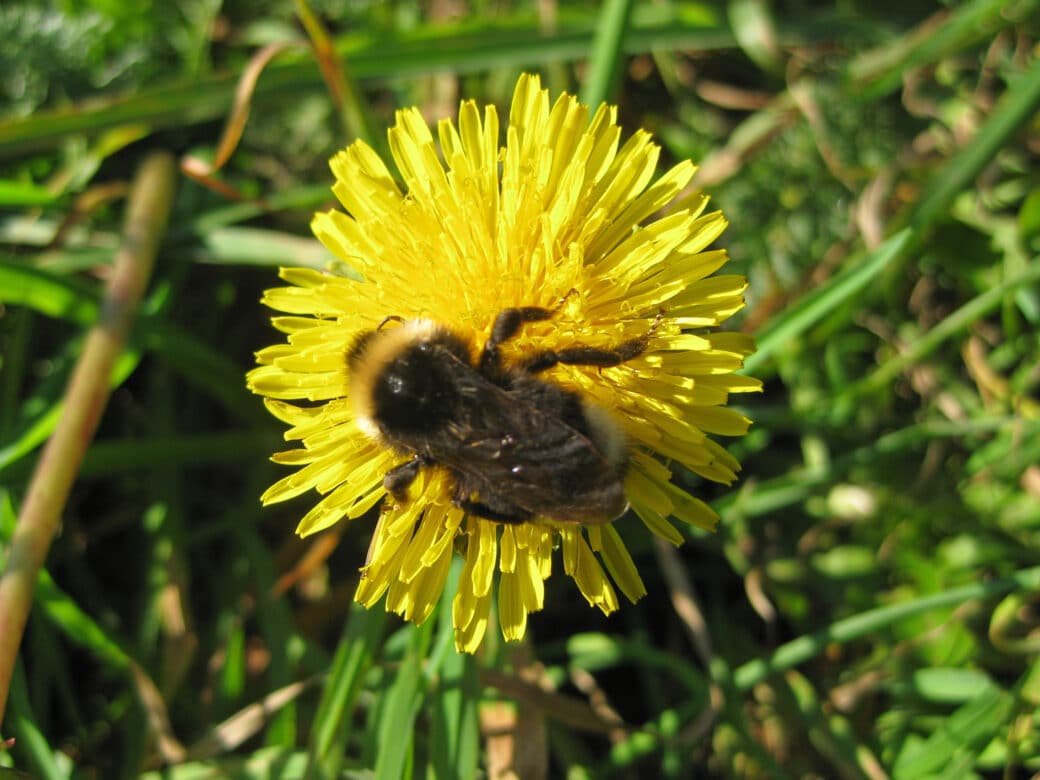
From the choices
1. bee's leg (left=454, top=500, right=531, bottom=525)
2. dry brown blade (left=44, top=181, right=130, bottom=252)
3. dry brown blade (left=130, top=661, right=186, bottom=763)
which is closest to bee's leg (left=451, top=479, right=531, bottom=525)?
bee's leg (left=454, top=500, right=531, bottom=525)

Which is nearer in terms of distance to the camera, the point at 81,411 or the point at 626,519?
the point at 81,411

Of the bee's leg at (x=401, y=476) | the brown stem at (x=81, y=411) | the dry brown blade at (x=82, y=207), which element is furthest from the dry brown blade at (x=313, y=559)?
the dry brown blade at (x=82, y=207)

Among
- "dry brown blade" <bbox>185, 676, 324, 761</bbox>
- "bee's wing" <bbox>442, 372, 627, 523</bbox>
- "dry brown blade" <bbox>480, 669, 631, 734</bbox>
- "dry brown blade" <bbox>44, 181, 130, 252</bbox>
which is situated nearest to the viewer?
"bee's wing" <bbox>442, 372, 627, 523</bbox>

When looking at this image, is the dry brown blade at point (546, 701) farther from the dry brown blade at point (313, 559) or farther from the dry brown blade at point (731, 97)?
the dry brown blade at point (731, 97)

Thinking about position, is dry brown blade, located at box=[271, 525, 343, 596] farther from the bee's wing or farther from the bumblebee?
the bee's wing

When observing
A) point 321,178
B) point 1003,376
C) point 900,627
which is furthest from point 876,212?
point 321,178

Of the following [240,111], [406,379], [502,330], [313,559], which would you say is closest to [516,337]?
[502,330]

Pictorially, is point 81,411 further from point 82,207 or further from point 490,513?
point 490,513
